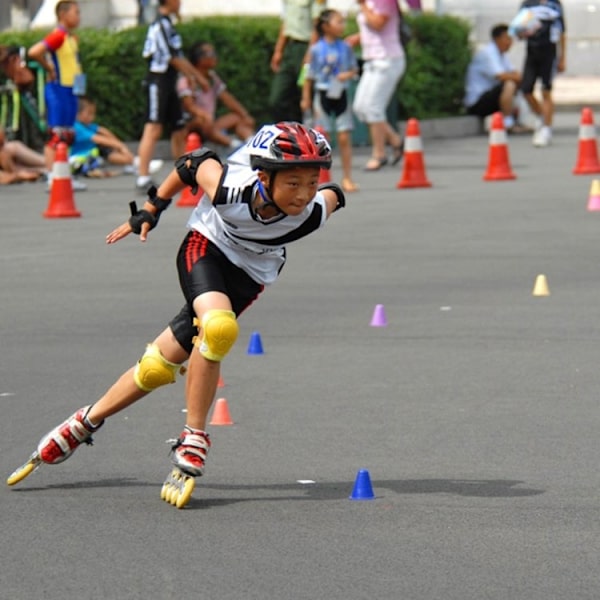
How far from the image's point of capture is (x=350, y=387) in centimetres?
882

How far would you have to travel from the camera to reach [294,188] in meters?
6.50

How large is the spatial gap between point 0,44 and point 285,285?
9.60m

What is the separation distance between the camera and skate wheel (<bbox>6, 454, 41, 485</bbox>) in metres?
6.85

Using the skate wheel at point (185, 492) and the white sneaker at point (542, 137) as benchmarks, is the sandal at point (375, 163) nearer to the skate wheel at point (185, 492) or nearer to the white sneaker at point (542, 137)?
the white sneaker at point (542, 137)

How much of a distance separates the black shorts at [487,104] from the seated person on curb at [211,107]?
14.5 ft

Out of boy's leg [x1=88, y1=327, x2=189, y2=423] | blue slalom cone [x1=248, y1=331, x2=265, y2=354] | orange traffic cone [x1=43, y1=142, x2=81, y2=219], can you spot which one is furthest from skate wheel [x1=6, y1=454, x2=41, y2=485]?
orange traffic cone [x1=43, y1=142, x2=81, y2=219]

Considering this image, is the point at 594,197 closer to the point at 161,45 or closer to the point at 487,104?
the point at 161,45

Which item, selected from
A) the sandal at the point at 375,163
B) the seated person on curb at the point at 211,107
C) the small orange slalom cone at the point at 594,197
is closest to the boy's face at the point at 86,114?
the seated person on curb at the point at 211,107

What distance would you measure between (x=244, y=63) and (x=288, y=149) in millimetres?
17351

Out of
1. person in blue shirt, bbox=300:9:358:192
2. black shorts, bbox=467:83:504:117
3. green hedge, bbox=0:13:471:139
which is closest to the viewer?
person in blue shirt, bbox=300:9:358:192

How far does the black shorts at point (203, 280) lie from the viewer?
675 centimetres

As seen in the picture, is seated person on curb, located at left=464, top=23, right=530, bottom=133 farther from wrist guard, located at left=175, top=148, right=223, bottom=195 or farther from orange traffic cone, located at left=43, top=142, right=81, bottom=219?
wrist guard, located at left=175, top=148, right=223, bottom=195

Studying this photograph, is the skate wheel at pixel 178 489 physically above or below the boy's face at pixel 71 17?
above

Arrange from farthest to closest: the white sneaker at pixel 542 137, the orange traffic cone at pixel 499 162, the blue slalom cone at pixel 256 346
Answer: the white sneaker at pixel 542 137
the orange traffic cone at pixel 499 162
the blue slalom cone at pixel 256 346
